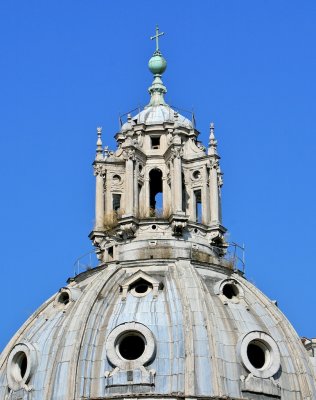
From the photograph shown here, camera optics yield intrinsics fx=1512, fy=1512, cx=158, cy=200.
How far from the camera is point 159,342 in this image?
241ft

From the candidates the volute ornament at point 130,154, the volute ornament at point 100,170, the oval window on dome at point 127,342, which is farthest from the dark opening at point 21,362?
the volute ornament at point 130,154

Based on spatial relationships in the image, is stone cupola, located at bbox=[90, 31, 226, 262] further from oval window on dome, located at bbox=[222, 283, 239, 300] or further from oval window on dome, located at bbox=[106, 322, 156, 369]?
oval window on dome, located at bbox=[106, 322, 156, 369]

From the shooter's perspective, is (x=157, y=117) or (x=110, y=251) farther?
(x=157, y=117)

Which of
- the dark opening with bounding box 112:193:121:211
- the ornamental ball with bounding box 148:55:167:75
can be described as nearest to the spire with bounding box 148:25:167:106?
the ornamental ball with bounding box 148:55:167:75

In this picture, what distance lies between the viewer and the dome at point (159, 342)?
238 ft

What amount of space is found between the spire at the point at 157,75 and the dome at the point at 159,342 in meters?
14.2

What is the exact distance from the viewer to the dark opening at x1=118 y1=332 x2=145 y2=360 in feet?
241

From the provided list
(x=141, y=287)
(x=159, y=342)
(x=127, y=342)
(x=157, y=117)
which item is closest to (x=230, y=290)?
(x=141, y=287)

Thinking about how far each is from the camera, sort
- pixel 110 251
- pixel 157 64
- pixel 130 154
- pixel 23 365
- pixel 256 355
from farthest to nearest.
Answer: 1. pixel 157 64
2. pixel 130 154
3. pixel 110 251
4. pixel 23 365
5. pixel 256 355

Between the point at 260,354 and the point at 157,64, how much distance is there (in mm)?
22145

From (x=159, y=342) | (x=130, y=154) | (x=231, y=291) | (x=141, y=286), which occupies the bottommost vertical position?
(x=159, y=342)

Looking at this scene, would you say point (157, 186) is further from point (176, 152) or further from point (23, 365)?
point (23, 365)

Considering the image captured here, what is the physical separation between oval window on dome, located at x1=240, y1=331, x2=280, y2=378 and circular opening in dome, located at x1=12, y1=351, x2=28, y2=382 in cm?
1107

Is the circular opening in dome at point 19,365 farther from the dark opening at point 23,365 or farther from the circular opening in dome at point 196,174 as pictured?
the circular opening in dome at point 196,174
